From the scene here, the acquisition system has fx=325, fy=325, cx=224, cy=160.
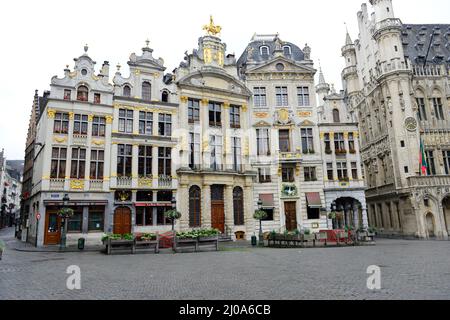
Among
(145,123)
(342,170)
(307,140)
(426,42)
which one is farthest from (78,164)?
(426,42)

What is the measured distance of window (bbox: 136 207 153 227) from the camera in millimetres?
29906

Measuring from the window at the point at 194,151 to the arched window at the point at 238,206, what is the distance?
5093 millimetres

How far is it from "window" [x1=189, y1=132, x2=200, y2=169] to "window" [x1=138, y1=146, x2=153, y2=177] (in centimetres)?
415

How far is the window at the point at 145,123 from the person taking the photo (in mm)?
31578

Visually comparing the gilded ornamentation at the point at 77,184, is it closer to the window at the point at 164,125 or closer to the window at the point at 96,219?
the window at the point at 96,219

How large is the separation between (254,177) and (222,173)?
161 inches

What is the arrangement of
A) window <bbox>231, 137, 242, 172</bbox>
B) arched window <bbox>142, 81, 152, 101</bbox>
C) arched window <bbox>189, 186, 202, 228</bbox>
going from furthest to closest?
window <bbox>231, 137, 242, 172</bbox>, arched window <bbox>142, 81, 152, 101</bbox>, arched window <bbox>189, 186, 202, 228</bbox>

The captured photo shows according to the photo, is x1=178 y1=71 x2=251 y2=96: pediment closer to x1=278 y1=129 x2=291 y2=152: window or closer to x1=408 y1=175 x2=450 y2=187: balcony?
x1=278 y1=129 x2=291 y2=152: window

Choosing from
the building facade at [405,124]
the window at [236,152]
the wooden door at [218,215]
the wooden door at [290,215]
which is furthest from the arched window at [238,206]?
the building facade at [405,124]

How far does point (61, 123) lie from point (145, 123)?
24.1ft

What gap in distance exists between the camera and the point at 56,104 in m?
28.2

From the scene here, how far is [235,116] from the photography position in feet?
120

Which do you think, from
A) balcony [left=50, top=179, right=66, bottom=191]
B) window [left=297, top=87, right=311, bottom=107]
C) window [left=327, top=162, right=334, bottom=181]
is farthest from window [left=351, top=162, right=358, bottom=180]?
balcony [left=50, top=179, right=66, bottom=191]
